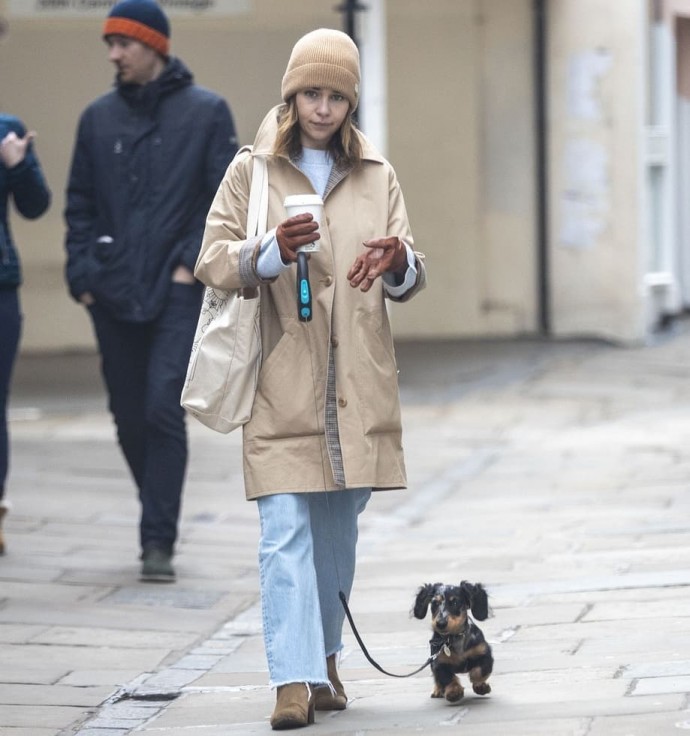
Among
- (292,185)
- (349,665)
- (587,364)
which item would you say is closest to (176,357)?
(349,665)

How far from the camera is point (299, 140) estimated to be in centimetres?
464

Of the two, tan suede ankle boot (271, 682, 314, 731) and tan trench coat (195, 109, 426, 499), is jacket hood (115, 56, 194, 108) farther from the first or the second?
tan suede ankle boot (271, 682, 314, 731)

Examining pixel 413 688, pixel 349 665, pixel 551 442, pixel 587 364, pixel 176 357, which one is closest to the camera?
pixel 413 688

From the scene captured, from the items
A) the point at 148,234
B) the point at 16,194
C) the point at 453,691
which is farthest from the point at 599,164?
the point at 453,691

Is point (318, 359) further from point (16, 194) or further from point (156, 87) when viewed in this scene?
point (16, 194)

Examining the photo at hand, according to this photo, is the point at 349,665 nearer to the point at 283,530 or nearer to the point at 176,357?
the point at 283,530

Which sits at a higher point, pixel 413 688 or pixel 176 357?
pixel 176 357

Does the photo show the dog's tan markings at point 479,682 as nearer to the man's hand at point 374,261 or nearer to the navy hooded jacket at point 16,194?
the man's hand at point 374,261

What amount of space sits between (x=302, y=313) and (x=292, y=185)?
1.30 feet

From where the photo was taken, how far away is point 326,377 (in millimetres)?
4523

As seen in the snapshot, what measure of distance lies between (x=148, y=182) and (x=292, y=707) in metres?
2.67

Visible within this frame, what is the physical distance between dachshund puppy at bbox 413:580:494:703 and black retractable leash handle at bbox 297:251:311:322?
762 millimetres

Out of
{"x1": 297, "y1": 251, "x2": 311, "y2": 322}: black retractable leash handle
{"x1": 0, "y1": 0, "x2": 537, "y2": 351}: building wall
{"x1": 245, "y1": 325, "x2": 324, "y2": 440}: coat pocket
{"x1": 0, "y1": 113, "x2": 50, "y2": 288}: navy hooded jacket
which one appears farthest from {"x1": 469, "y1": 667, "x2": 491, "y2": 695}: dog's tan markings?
{"x1": 0, "y1": 0, "x2": 537, "y2": 351}: building wall

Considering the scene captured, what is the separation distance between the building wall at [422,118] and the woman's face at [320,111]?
10.4m
